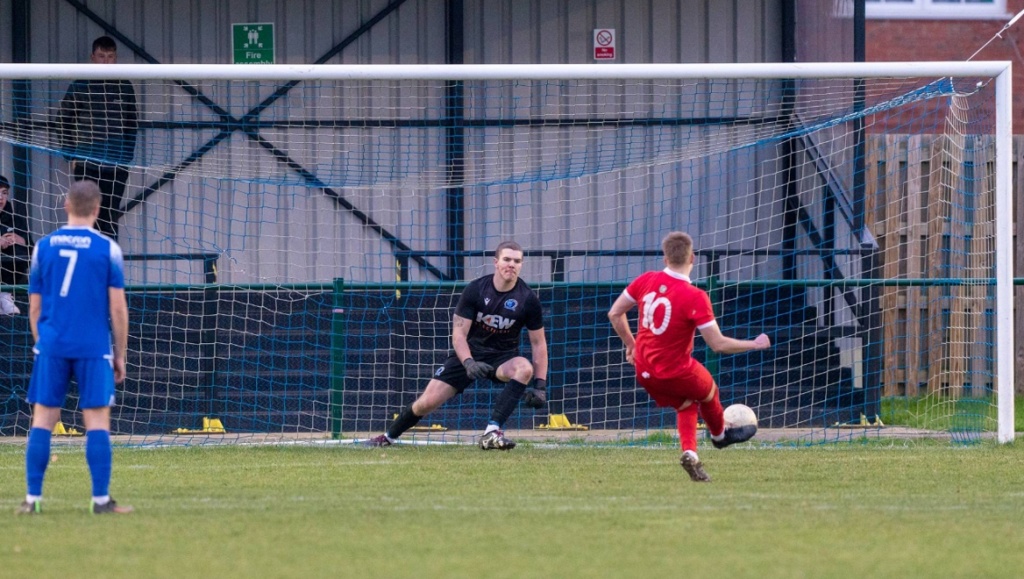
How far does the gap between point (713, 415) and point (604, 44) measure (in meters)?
8.34

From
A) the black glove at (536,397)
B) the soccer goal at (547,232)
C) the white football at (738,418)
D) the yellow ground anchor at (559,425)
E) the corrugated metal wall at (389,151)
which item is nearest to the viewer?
the white football at (738,418)

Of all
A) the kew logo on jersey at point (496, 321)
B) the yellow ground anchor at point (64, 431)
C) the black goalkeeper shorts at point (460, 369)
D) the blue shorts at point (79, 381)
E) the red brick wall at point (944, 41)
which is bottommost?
the yellow ground anchor at point (64, 431)

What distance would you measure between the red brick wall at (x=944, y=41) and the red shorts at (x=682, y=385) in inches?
578

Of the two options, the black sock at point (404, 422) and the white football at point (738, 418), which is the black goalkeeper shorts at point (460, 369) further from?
the white football at point (738, 418)

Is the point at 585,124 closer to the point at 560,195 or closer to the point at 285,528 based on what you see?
the point at 560,195

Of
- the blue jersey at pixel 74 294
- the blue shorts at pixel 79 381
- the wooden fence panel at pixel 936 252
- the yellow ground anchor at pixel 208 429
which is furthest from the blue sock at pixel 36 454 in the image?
the wooden fence panel at pixel 936 252

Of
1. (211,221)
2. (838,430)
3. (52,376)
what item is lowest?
(838,430)

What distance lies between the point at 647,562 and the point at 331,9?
468 inches

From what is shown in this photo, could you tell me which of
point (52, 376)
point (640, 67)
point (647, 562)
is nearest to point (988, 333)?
point (640, 67)

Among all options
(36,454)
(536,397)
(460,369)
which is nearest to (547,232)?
(460,369)

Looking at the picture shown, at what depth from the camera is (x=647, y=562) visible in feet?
18.1

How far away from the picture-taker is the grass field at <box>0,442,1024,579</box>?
18.0 feet

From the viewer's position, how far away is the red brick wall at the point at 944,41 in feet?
71.4

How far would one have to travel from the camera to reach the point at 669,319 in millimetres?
8344
